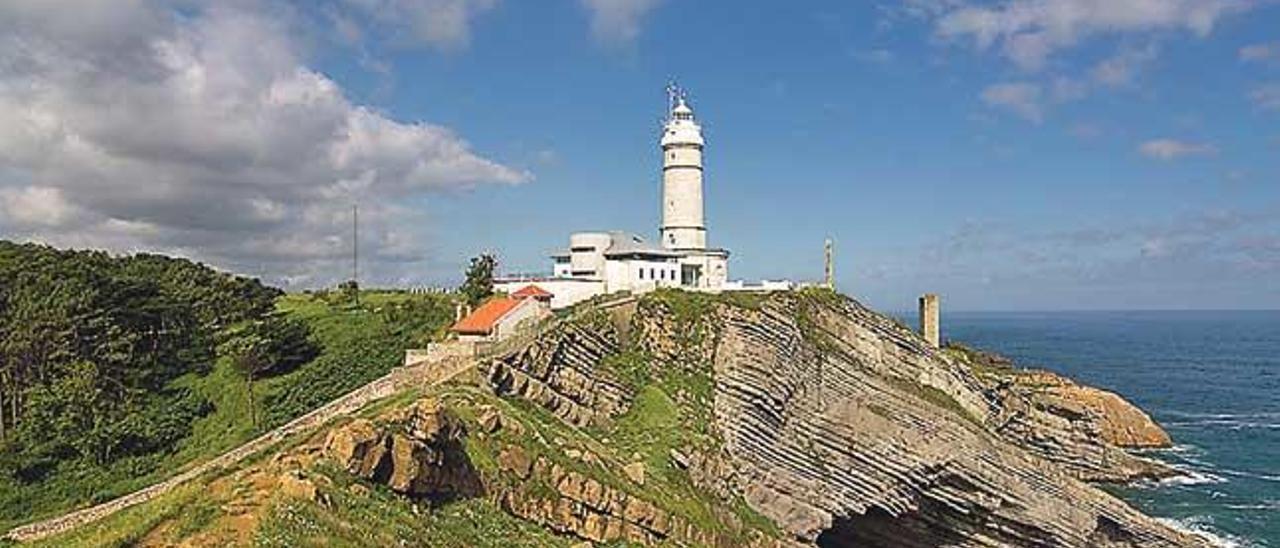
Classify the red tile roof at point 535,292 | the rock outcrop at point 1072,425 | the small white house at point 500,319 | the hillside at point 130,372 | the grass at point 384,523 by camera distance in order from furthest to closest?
the rock outcrop at point 1072,425 → the red tile roof at point 535,292 → the small white house at point 500,319 → the hillside at point 130,372 → the grass at point 384,523

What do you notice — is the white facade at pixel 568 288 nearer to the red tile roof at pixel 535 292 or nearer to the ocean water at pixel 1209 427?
the red tile roof at pixel 535 292

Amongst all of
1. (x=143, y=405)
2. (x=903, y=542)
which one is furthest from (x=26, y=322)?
(x=903, y=542)

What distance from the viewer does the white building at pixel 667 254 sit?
48.9 meters

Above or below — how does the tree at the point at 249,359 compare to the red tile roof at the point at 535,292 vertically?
below

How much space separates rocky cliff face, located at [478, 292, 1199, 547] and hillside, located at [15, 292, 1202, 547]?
0.09 metres

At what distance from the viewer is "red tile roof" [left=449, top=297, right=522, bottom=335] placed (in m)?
37.9

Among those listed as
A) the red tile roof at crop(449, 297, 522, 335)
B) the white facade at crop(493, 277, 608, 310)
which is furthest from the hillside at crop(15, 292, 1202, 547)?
the white facade at crop(493, 277, 608, 310)

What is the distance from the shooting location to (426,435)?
26125mm

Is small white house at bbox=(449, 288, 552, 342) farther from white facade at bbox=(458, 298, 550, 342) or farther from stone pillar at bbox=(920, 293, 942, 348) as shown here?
stone pillar at bbox=(920, 293, 942, 348)

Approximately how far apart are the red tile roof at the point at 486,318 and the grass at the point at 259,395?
5.53 metres

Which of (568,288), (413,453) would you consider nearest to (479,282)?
(568,288)

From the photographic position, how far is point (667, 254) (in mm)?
51500

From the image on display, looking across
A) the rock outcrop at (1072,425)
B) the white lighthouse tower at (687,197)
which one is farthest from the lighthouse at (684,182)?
the rock outcrop at (1072,425)

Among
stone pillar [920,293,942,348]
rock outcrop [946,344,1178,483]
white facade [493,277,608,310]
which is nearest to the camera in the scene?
white facade [493,277,608,310]
